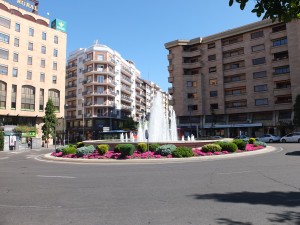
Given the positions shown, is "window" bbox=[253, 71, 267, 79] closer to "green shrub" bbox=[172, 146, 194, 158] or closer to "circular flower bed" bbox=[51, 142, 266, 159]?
"circular flower bed" bbox=[51, 142, 266, 159]

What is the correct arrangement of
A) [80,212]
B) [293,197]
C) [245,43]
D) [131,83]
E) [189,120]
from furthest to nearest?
1. [131,83]
2. [189,120]
3. [245,43]
4. [293,197]
5. [80,212]

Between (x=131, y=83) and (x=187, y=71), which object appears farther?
(x=131, y=83)

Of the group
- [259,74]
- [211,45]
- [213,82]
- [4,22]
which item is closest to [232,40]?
[211,45]

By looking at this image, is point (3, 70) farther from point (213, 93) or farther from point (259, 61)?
point (259, 61)

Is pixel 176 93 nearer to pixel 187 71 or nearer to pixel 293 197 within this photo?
pixel 187 71

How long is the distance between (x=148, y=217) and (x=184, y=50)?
68.7 m

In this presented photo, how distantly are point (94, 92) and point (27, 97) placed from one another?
21.9 metres

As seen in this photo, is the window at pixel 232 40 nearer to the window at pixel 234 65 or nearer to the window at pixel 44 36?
the window at pixel 234 65

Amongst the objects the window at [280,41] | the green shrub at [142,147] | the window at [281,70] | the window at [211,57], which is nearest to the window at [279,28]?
the window at [280,41]

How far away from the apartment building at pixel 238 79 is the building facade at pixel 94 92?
1738 centimetres

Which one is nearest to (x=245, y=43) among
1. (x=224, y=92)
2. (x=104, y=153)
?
(x=224, y=92)

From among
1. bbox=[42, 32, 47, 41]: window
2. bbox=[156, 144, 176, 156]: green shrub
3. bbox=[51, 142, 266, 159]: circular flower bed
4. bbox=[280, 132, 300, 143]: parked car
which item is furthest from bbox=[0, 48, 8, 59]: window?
bbox=[280, 132, 300, 143]: parked car

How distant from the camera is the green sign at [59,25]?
64625 millimetres

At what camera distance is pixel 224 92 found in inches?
2549
